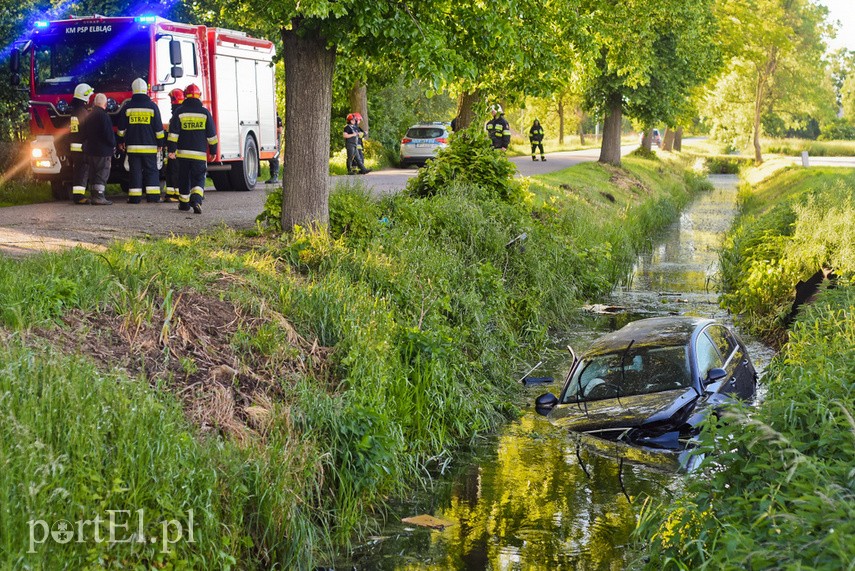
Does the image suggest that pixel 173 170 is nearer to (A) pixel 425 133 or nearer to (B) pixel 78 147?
(B) pixel 78 147

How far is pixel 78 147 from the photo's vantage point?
57.0 feet

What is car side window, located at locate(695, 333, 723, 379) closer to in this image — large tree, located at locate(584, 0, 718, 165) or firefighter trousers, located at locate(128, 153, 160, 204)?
Result: firefighter trousers, located at locate(128, 153, 160, 204)

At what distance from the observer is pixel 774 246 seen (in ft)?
57.0

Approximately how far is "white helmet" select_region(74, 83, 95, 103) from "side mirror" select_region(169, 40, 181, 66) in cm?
178

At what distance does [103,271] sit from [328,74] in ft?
16.9

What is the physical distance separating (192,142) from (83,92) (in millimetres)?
3293

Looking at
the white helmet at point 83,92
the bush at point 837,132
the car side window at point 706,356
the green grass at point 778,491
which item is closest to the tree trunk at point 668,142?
the bush at point 837,132

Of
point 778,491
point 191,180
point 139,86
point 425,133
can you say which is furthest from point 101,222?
point 425,133

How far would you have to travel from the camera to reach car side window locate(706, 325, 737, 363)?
35.1ft

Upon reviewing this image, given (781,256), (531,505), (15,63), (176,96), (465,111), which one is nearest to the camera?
(531,505)

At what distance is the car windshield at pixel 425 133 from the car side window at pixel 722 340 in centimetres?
2482

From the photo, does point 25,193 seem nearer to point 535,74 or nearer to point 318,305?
point 535,74

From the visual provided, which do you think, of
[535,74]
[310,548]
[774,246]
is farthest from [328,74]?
[774,246]

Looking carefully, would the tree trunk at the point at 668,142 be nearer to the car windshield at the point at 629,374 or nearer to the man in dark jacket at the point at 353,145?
the man in dark jacket at the point at 353,145
